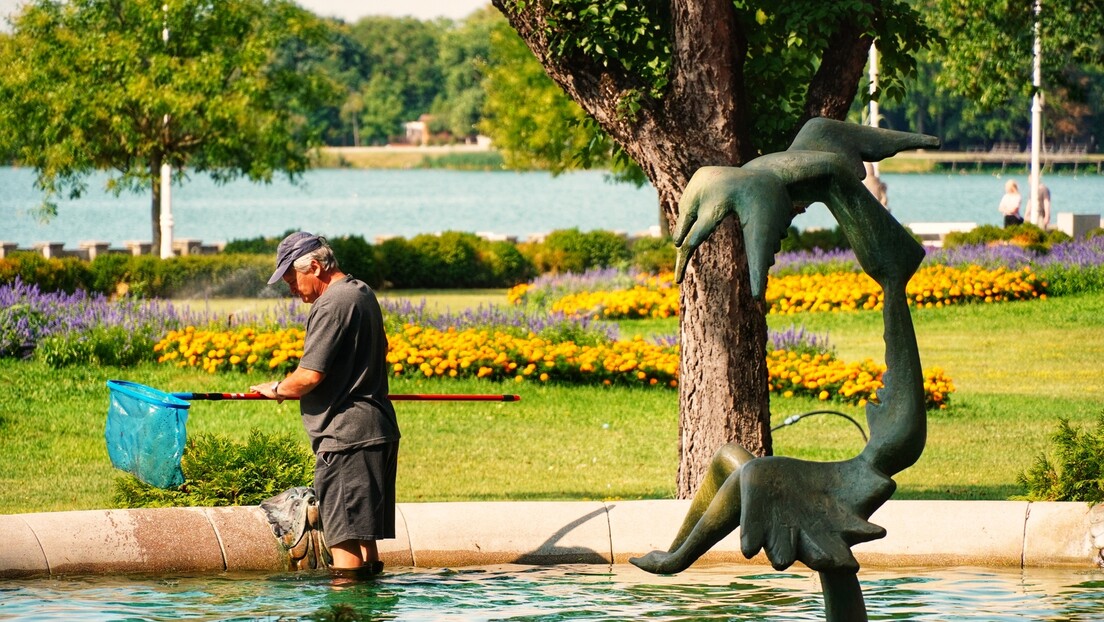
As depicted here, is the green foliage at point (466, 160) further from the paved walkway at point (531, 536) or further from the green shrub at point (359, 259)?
the paved walkway at point (531, 536)

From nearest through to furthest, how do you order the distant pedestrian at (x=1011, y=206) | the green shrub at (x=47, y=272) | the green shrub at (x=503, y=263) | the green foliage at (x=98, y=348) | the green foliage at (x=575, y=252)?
the green foliage at (x=98, y=348), the green shrub at (x=47, y=272), the green shrub at (x=503, y=263), the green foliage at (x=575, y=252), the distant pedestrian at (x=1011, y=206)

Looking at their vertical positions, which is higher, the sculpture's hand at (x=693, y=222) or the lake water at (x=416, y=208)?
the lake water at (x=416, y=208)

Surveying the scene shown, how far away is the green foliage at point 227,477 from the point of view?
720cm

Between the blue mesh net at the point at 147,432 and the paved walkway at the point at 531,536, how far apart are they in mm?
233

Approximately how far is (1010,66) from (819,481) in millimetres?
14364

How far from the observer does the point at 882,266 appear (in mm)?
3717

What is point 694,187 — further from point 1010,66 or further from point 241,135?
point 241,135

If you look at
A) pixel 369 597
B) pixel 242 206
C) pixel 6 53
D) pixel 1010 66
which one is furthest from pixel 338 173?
pixel 369 597

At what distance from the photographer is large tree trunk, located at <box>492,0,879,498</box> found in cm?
732

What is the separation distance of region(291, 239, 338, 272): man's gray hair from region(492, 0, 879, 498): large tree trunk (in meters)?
1.79

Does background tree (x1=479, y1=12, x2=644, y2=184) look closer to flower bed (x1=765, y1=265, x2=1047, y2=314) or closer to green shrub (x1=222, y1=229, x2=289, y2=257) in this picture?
green shrub (x1=222, y1=229, x2=289, y2=257)

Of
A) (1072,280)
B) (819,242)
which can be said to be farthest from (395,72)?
(1072,280)

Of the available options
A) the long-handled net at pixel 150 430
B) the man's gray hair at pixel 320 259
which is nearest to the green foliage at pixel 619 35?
the man's gray hair at pixel 320 259

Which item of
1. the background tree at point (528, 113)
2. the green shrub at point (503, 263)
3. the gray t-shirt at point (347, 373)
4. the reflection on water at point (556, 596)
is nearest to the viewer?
the reflection on water at point (556, 596)
